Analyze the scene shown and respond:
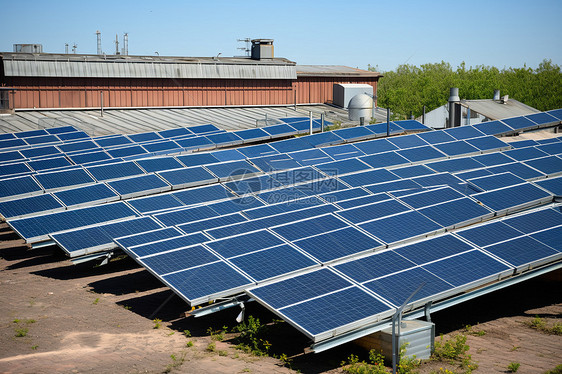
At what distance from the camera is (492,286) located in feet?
Answer: 54.6

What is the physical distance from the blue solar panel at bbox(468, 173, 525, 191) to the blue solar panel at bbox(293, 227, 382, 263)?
832 centimetres

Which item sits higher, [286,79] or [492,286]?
[286,79]

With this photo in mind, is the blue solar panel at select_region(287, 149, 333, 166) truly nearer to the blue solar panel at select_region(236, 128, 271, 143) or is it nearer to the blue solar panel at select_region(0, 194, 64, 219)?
the blue solar panel at select_region(236, 128, 271, 143)

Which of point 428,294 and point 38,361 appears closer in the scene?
Result: point 38,361

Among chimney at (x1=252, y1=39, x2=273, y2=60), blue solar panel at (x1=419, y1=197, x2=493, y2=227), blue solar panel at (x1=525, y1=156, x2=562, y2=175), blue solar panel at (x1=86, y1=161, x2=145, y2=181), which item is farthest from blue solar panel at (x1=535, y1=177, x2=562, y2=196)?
chimney at (x1=252, y1=39, x2=273, y2=60)

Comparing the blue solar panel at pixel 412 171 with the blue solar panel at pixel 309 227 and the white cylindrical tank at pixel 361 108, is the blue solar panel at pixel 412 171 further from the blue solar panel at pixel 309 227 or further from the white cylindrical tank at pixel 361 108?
the white cylindrical tank at pixel 361 108

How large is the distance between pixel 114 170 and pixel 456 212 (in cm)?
1657

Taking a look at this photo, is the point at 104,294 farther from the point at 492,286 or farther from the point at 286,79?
the point at 286,79

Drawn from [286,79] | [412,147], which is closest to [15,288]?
[412,147]

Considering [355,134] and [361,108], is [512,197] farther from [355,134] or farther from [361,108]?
[361,108]

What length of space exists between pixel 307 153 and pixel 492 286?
1780 cm

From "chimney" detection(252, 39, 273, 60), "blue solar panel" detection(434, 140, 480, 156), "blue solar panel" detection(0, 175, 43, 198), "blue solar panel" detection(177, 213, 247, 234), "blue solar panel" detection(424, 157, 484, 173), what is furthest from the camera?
"chimney" detection(252, 39, 273, 60)

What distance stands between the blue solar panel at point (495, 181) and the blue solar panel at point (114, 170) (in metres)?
15.4

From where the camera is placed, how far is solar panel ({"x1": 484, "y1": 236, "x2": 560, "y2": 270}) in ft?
57.3
